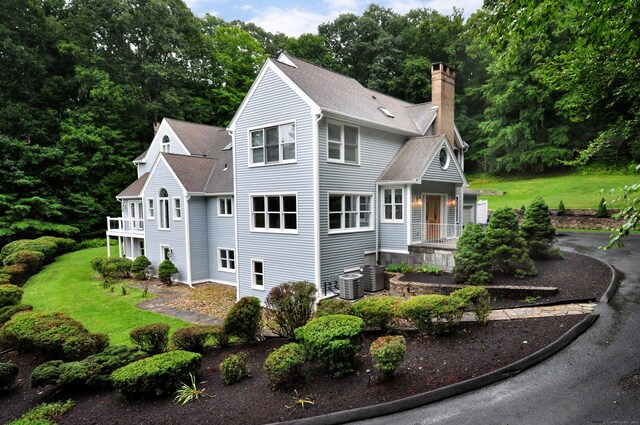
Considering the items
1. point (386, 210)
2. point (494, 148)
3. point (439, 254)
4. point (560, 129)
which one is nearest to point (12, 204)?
point (386, 210)

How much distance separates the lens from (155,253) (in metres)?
21.2

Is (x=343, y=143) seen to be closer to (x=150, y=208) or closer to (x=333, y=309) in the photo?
(x=333, y=309)

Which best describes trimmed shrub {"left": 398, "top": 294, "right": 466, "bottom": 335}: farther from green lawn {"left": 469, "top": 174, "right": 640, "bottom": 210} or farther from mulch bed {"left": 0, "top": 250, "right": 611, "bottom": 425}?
green lawn {"left": 469, "top": 174, "right": 640, "bottom": 210}

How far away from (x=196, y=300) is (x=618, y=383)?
49.4 feet

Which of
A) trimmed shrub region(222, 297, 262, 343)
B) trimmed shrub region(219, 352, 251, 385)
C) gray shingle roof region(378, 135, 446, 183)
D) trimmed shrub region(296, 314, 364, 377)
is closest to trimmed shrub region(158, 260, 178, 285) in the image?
trimmed shrub region(222, 297, 262, 343)

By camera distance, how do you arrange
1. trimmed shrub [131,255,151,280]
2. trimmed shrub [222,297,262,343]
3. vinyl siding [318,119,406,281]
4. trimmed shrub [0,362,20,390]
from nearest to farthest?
1. trimmed shrub [0,362,20,390]
2. trimmed shrub [222,297,262,343]
3. vinyl siding [318,119,406,281]
4. trimmed shrub [131,255,151,280]

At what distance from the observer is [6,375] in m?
7.07

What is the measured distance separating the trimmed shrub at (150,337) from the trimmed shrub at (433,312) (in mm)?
5760

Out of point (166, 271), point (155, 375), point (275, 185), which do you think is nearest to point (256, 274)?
point (275, 185)

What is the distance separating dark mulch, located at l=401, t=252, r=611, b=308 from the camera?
9.27 metres

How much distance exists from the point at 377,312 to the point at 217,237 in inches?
534

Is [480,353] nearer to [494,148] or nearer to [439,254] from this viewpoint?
[439,254]

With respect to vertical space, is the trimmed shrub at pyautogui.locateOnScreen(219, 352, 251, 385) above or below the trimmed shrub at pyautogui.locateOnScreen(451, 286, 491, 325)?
below

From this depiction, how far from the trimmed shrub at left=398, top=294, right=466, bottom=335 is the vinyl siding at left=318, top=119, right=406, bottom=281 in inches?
235
